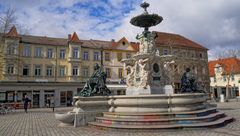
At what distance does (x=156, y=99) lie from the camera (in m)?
10.4

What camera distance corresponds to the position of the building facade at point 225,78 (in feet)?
176

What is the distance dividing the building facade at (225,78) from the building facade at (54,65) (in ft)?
55.8

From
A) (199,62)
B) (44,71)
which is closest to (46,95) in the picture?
(44,71)

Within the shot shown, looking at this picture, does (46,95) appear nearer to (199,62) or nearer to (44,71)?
(44,71)

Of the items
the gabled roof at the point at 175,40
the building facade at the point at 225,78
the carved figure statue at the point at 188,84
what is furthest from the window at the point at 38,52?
the building facade at the point at 225,78

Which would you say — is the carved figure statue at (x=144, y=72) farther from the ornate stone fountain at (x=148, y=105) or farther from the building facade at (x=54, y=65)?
the building facade at (x=54, y=65)

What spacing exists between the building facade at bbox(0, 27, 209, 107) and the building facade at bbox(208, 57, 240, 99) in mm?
16998

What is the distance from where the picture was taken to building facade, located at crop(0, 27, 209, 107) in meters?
33.9

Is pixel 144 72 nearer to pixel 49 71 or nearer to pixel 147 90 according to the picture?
pixel 147 90

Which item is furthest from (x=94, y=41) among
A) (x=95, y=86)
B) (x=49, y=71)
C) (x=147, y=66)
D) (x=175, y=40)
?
(x=95, y=86)

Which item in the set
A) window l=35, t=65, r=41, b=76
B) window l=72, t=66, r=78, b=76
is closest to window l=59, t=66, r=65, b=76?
window l=72, t=66, r=78, b=76

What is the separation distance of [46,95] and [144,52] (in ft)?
83.9

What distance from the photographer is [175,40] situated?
51.1 meters

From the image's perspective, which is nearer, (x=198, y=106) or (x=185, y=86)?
(x=198, y=106)
